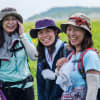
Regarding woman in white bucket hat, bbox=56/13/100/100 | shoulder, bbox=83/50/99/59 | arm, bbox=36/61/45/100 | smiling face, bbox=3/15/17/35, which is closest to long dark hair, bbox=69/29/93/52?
woman in white bucket hat, bbox=56/13/100/100

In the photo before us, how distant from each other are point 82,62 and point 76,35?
1.24ft

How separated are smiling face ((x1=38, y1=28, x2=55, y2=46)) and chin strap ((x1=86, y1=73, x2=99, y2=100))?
1138mm

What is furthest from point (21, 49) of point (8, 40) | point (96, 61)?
point (96, 61)

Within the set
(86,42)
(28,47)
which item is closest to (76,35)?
(86,42)

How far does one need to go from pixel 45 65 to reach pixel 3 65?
0.80 m

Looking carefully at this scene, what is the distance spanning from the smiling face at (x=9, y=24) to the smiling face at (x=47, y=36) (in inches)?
27.2

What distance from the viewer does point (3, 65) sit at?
4293 mm

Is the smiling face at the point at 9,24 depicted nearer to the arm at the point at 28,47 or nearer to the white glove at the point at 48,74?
the arm at the point at 28,47

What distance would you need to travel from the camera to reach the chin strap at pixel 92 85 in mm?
2877

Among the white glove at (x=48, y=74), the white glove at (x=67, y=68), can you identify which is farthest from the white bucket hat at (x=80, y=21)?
the white glove at (x=48, y=74)

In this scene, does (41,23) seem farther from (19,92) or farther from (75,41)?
(19,92)

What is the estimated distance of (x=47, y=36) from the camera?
387 cm

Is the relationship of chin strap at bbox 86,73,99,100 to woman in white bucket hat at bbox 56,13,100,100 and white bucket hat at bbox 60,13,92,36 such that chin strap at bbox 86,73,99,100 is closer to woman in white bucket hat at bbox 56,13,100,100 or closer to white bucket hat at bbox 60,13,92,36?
woman in white bucket hat at bbox 56,13,100,100

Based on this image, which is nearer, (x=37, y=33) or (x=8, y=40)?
(x=37, y=33)
